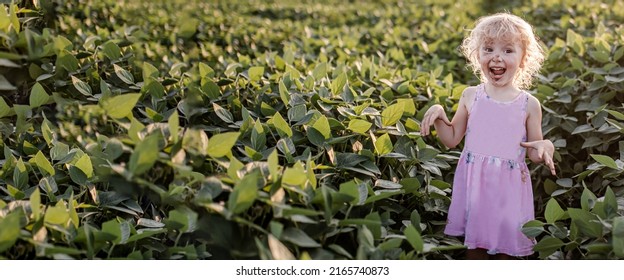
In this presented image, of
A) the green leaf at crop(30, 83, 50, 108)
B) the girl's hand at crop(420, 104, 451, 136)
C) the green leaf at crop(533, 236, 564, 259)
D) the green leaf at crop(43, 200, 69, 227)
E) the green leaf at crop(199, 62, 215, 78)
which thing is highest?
the girl's hand at crop(420, 104, 451, 136)

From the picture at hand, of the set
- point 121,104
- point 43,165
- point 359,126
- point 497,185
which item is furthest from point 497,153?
point 43,165

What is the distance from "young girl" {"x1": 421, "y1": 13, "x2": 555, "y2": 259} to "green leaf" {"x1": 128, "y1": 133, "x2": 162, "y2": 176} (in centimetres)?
120

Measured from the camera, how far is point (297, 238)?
2.06 m

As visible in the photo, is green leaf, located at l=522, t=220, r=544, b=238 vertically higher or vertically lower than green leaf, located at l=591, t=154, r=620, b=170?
lower

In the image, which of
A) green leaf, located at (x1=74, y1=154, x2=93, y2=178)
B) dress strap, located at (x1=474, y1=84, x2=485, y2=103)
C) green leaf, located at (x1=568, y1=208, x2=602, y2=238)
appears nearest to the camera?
green leaf, located at (x1=568, y1=208, x2=602, y2=238)

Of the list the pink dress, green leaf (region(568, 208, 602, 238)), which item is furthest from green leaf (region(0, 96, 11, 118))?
green leaf (region(568, 208, 602, 238))

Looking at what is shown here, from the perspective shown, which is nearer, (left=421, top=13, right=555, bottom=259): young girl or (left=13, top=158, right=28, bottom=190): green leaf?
(left=13, top=158, right=28, bottom=190): green leaf

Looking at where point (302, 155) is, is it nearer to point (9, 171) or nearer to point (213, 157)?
point (213, 157)

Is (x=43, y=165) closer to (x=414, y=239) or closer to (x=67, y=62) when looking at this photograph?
(x=67, y=62)

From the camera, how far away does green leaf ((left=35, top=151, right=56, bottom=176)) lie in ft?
8.41

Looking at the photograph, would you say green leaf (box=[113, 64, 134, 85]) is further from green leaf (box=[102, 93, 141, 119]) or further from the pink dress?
the pink dress

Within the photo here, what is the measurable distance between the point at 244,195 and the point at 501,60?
1358mm

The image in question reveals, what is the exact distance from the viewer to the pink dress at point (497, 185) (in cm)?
280
